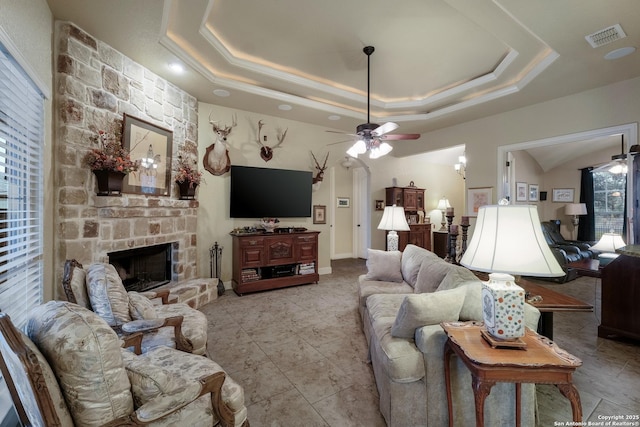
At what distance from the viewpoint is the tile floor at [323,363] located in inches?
72.4

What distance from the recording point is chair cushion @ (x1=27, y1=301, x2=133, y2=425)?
0.96 meters

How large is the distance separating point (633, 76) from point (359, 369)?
4705 mm

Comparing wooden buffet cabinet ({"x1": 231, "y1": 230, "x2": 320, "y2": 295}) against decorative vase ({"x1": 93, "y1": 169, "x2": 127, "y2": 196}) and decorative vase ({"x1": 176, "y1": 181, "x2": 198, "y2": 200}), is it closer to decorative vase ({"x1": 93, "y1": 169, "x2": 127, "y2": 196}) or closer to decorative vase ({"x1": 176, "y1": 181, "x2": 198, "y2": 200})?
decorative vase ({"x1": 176, "y1": 181, "x2": 198, "y2": 200})

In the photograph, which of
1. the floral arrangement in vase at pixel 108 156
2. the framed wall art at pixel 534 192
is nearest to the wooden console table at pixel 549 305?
the floral arrangement in vase at pixel 108 156

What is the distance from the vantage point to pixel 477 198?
4.91m

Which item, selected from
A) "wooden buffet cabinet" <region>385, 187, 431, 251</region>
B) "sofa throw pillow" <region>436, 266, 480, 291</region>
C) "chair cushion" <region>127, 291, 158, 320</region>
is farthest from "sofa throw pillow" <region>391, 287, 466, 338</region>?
"wooden buffet cabinet" <region>385, 187, 431, 251</region>

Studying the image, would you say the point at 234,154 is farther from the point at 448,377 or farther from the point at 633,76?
the point at 633,76

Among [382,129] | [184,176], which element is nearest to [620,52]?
[382,129]

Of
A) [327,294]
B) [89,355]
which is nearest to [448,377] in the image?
[89,355]

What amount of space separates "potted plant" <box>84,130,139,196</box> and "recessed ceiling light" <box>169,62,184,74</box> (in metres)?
1.10

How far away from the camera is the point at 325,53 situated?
3.27 metres

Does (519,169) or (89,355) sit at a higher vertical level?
(519,169)

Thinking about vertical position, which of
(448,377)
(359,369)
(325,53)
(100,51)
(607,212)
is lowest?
(359,369)

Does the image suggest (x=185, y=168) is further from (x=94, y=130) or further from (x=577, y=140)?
(x=577, y=140)
